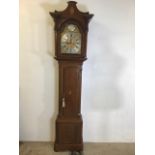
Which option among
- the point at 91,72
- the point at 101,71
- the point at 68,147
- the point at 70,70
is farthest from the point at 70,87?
the point at 68,147

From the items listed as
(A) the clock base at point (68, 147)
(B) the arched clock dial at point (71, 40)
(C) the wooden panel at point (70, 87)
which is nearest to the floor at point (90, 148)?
(A) the clock base at point (68, 147)

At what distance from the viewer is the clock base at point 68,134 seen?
9.77ft

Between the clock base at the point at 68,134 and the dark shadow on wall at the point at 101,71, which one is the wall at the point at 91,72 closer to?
the dark shadow on wall at the point at 101,71

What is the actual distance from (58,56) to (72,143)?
130 centimetres

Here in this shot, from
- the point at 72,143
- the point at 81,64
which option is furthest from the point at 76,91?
the point at 72,143

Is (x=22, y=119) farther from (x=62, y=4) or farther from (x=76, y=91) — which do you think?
(x=62, y=4)

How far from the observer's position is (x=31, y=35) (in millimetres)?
3184

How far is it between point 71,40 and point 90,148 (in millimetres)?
1659

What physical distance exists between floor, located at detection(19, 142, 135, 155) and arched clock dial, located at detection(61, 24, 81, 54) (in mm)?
1470

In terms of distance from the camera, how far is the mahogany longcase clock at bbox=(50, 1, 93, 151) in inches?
113

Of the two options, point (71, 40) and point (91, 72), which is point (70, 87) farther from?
point (71, 40)

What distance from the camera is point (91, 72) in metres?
3.25

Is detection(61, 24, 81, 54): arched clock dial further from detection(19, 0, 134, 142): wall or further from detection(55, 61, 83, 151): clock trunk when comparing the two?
detection(19, 0, 134, 142): wall
